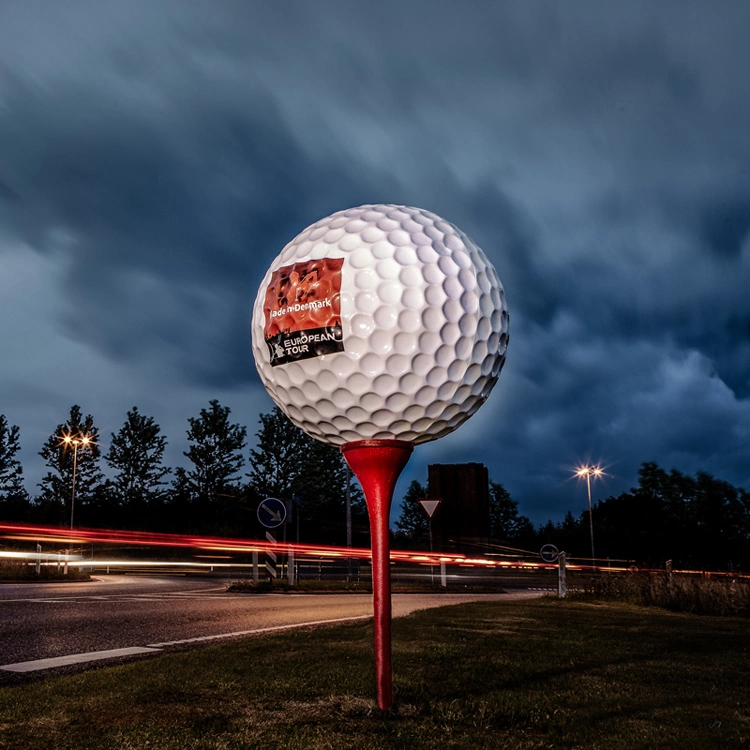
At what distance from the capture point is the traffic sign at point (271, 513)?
687 inches

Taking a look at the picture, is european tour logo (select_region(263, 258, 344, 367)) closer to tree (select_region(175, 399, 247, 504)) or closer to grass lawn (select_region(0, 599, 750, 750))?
grass lawn (select_region(0, 599, 750, 750))

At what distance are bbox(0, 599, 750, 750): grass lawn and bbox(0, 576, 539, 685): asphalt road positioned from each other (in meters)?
0.93

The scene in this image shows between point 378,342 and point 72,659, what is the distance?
14.4 ft

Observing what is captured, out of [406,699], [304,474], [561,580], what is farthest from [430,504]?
[304,474]

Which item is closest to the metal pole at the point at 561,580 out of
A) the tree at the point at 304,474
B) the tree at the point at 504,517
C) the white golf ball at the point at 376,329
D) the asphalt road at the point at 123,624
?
the asphalt road at the point at 123,624

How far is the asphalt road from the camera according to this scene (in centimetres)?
656

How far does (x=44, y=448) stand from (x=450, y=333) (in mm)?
87650

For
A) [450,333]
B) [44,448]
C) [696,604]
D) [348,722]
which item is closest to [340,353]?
[450,333]

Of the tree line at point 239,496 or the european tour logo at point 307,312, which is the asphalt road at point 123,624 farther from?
the tree line at point 239,496

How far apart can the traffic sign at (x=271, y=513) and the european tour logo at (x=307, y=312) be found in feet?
44.1

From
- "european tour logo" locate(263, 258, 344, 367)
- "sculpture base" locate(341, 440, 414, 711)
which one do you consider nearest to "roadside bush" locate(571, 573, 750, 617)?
"sculpture base" locate(341, 440, 414, 711)

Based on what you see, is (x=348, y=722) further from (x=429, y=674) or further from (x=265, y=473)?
(x=265, y=473)

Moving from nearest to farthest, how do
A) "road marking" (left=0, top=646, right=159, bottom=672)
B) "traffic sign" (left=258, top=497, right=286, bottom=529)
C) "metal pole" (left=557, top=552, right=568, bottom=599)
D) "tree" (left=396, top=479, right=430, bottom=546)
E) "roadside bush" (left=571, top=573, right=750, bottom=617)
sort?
"road marking" (left=0, top=646, right=159, bottom=672) < "roadside bush" (left=571, top=573, right=750, bottom=617) < "traffic sign" (left=258, top=497, right=286, bottom=529) < "metal pole" (left=557, top=552, right=568, bottom=599) < "tree" (left=396, top=479, right=430, bottom=546)

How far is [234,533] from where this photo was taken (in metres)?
65.8
